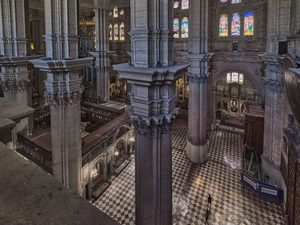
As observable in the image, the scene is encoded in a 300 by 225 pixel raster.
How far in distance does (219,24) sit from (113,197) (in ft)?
52.6

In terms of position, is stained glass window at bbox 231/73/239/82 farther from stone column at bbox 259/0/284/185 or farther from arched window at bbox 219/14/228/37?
stone column at bbox 259/0/284/185

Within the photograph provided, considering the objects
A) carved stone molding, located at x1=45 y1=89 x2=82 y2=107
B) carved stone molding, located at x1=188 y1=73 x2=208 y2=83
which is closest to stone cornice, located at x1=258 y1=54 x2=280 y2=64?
carved stone molding, located at x1=188 y1=73 x2=208 y2=83

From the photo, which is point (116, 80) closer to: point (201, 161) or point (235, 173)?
point (201, 161)

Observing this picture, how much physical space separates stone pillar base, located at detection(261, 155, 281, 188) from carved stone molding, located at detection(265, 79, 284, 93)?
3.60m

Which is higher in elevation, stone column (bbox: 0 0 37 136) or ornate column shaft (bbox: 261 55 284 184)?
stone column (bbox: 0 0 37 136)

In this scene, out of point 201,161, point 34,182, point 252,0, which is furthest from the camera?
point 252,0

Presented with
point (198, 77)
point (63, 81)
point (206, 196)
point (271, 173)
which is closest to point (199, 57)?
point (198, 77)

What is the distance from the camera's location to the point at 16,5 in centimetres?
1048

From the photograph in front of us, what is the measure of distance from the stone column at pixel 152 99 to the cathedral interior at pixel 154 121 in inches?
1.1

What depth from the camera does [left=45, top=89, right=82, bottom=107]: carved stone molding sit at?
8039 millimetres

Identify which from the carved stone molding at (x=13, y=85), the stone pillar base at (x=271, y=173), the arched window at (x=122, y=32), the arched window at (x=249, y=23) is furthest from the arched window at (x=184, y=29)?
the carved stone molding at (x=13, y=85)

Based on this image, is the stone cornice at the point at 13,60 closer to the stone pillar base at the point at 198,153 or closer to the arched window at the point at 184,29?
the stone pillar base at the point at 198,153

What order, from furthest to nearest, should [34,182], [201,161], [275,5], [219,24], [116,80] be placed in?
[116,80]
[219,24]
[201,161]
[275,5]
[34,182]

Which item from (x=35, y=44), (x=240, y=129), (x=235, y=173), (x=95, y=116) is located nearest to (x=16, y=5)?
(x=95, y=116)
